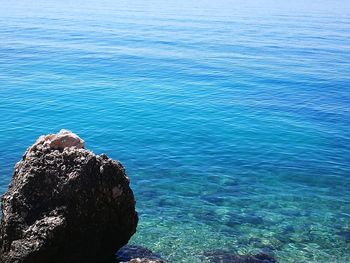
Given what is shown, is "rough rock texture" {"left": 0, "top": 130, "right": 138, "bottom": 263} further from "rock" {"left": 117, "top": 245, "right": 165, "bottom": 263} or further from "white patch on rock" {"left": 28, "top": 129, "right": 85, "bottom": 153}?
"rock" {"left": 117, "top": 245, "right": 165, "bottom": 263}

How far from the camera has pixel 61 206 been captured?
43.0 ft

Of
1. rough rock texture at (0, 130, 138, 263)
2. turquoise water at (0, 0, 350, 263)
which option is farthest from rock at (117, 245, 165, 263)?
rough rock texture at (0, 130, 138, 263)

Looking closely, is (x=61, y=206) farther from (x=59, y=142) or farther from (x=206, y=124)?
(x=206, y=124)

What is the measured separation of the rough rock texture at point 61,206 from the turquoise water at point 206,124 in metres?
3.54

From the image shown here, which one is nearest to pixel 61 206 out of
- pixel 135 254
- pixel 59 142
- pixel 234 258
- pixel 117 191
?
pixel 117 191

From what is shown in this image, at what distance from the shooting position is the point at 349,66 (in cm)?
4859

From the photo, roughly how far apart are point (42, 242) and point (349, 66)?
4301 cm

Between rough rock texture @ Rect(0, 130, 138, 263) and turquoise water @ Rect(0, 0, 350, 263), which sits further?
turquoise water @ Rect(0, 0, 350, 263)

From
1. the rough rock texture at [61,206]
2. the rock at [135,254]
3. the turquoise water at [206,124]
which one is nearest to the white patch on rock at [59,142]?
the rough rock texture at [61,206]

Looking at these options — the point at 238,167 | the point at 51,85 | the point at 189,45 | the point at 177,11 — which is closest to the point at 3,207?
the point at 238,167

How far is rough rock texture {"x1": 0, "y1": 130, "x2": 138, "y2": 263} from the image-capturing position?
12789 mm

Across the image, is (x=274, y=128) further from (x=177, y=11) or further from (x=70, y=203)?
(x=177, y=11)

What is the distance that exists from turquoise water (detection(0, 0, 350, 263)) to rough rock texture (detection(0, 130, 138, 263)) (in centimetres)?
354

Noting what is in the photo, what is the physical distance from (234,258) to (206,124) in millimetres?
15940
